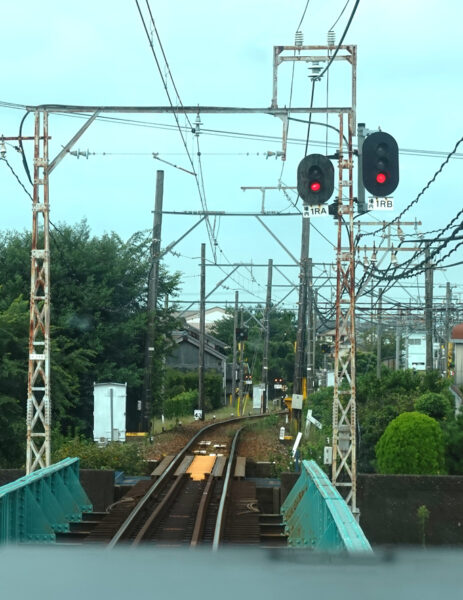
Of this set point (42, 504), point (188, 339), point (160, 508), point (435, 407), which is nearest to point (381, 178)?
point (42, 504)

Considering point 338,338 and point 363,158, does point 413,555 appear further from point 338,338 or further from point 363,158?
point 338,338

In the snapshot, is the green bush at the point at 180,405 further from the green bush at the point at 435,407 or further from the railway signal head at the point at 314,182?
the railway signal head at the point at 314,182

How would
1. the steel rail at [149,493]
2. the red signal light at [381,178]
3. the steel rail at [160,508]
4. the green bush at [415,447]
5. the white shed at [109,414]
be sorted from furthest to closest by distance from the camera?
the white shed at [109,414] < the green bush at [415,447] < the red signal light at [381,178] < the steel rail at [160,508] < the steel rail at [149,493]

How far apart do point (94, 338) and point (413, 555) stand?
113ft

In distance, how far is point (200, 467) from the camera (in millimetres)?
27844

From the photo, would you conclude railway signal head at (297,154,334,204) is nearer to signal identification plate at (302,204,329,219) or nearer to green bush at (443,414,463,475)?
signal identification plate at (302,204,329,219)

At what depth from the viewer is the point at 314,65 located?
17.2m

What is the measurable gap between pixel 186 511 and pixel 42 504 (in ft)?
17.9

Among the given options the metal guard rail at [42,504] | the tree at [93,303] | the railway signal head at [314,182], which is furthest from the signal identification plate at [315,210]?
the tree at [93,303]

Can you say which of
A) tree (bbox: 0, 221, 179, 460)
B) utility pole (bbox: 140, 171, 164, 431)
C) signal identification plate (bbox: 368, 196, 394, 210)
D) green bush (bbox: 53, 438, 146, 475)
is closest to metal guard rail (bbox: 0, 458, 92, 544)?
green bush (bbox: 53, 438, 146, 475)

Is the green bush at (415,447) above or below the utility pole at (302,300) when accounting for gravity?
below

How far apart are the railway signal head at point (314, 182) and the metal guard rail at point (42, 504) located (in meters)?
6.06

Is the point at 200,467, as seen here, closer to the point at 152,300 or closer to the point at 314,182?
the point at 152,300

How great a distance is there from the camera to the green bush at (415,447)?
20516mm
